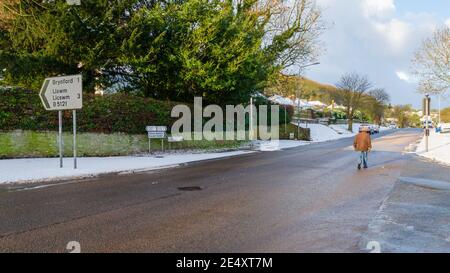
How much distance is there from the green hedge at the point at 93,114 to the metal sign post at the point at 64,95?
3.28 m

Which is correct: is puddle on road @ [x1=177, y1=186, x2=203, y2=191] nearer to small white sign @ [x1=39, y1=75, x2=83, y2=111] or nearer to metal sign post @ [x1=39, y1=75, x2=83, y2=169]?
metal sign post @ [x1=39, y1=75, x2=83, y2=169]

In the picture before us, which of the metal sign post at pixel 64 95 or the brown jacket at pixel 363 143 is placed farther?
the brown jacket at pixel 363 143

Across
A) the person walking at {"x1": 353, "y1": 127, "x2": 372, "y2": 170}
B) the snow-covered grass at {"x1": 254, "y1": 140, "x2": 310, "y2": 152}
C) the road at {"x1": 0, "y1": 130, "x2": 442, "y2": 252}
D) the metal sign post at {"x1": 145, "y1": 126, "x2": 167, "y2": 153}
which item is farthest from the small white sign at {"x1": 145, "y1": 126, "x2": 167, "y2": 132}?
the person walking at {"x1": 353, "y1": 127, "x2": 372, "y2": 170}

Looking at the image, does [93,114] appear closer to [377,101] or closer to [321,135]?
[321,135]

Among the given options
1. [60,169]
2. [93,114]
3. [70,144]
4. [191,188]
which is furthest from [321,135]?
[191,188]

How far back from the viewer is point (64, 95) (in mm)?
14367

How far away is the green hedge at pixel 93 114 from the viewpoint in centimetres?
1717

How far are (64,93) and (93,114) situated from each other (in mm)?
5035

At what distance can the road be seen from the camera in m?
5.65

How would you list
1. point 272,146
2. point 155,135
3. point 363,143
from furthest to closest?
point 272,146 < point 155,135 < point 363,143

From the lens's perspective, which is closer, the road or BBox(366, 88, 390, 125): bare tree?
the road

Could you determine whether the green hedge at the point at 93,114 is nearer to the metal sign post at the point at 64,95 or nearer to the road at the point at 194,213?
the metal sign post at the point at 64,95

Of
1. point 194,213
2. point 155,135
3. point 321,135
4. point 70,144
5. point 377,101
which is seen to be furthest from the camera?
point 377,101

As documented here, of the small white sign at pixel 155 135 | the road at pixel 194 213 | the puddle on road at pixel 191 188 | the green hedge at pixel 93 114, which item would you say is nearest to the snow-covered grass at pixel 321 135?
the green hedge at pixel 93 114
